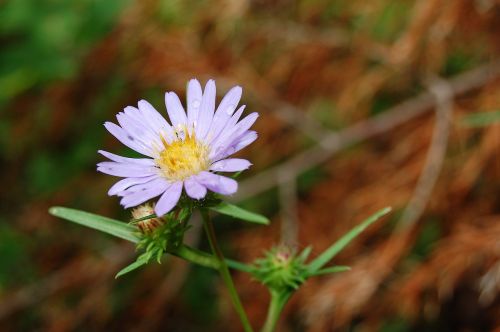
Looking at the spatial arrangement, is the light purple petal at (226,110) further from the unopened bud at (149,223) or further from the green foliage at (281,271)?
the green foliage at (281,271)

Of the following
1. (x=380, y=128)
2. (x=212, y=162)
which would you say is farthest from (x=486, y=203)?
(x=212, y=162)

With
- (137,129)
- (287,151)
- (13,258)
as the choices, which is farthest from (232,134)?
(13,258)

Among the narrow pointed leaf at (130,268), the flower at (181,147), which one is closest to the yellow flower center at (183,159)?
the flower at (181,147)

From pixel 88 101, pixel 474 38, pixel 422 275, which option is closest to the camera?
pixel 422 275

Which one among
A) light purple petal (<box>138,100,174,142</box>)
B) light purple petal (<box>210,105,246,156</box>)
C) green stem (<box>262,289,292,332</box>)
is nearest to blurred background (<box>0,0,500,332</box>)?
green stem (<box>262,289,292,332</box>)

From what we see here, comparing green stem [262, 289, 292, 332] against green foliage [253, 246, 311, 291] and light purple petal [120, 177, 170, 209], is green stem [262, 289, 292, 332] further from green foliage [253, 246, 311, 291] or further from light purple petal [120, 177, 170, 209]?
light purple petal [120, 177, 170, 209]

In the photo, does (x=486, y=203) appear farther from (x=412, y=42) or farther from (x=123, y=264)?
(x=123, y=264)

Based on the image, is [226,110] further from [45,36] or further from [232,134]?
[45,36]
